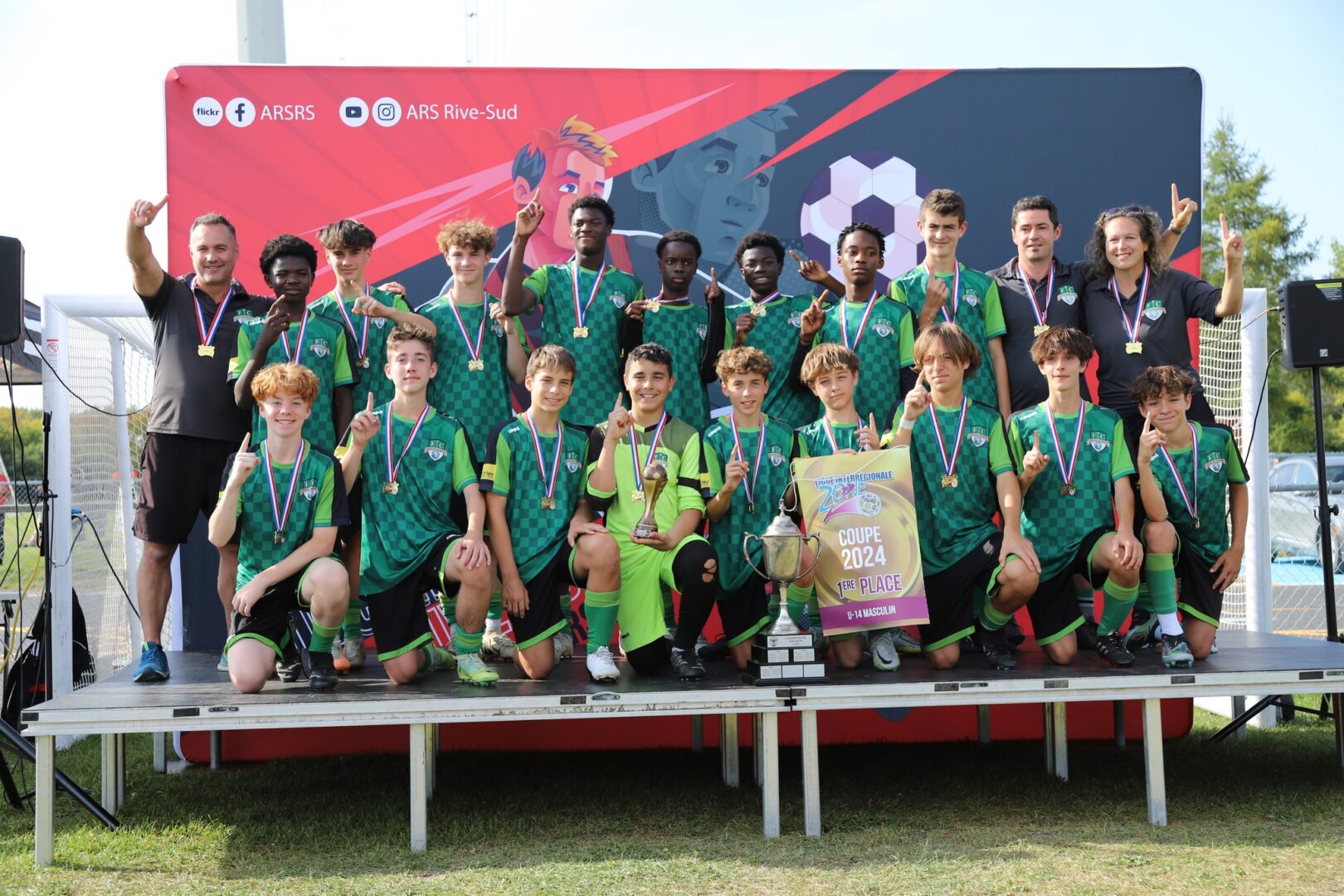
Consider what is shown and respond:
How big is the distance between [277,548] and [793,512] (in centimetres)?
221

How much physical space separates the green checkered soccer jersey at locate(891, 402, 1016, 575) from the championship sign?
0.23 meters

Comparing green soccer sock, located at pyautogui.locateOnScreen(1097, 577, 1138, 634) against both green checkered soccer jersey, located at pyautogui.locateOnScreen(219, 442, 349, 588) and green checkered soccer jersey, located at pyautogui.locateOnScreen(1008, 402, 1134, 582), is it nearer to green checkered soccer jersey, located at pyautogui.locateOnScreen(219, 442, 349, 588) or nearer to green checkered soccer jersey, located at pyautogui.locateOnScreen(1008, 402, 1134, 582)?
green checkered soccer jersey, located at pyautogui.locateOnScreen(1008, 402, 1134, 582)

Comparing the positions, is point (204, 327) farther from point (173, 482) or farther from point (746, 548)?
point (746, 548)

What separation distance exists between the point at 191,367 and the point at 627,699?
8.72 feet

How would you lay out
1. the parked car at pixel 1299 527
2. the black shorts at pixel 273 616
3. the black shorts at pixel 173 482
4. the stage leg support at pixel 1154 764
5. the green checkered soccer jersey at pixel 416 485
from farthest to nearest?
the parked car at pixel 1299 527, the black shorts at pixel 173 482, the green checkered soccer jersey at pixel 416 485, the black shorts at pixel 273 616, the stage leg support at pixel 1154 764

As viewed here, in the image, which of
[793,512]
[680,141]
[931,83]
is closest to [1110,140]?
[931,83]

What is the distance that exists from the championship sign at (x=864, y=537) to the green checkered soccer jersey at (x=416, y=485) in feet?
4.94

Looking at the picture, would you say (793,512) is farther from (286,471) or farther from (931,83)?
(931,83)

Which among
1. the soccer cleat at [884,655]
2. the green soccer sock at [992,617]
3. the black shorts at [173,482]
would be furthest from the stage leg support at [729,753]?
the black shorts at [173,482]

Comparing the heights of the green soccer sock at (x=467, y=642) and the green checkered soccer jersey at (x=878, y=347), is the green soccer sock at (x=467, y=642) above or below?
below

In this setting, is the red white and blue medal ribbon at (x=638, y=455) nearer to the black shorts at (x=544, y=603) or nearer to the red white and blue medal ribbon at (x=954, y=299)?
the black shorts at (x=544, y=603)

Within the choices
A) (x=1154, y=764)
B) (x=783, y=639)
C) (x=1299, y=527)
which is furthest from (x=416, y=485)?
(x=1299, y=527)

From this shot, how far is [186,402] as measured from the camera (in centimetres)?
532

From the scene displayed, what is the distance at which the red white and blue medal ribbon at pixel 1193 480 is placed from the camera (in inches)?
203
